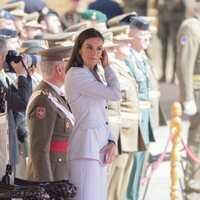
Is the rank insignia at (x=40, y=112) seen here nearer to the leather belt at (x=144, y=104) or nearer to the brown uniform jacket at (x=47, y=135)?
the brown uniform jacket at (x=47, y=135)

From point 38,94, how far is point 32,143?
0.32 metres

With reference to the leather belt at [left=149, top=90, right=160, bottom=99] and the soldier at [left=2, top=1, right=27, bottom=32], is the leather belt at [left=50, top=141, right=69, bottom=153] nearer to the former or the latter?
the soldier at [left=2, top=1, right=27, bottom=32]

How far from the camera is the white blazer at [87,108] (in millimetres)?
7719

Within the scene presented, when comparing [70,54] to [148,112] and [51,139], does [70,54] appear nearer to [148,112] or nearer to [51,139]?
[51,139]

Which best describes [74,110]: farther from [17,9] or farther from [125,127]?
[17,9]

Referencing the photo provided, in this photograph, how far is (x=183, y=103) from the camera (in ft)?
37.8

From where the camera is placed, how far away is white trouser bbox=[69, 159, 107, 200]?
7742 mm

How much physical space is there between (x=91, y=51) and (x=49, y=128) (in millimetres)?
546

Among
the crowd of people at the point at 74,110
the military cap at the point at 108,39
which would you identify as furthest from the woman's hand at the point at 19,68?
the military cap at the point at 108,39

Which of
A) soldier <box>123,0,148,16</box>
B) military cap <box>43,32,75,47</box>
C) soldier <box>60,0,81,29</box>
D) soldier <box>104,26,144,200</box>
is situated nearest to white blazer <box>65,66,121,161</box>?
military cap <box>43,32,75,47</box>

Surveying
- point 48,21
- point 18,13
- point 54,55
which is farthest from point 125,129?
point 48,21

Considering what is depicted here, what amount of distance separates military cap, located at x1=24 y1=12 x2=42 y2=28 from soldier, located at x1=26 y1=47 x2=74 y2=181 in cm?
338

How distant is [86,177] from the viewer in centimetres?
775

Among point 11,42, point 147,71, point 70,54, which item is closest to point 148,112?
point 147,71
